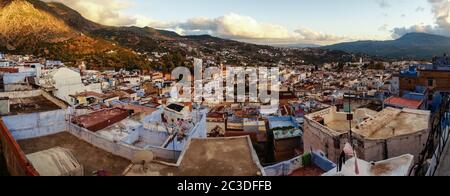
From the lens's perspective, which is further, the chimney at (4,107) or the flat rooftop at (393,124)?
the chimney at (4,107)

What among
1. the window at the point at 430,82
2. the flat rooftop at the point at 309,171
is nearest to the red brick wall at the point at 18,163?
the flat rooftop at the point at 309,171

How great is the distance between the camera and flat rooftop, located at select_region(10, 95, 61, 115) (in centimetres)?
1232

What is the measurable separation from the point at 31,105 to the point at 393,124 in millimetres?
13609

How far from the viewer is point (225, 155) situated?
7.74m

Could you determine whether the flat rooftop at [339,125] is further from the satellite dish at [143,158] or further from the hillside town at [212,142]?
the satellite dish at [143,158]

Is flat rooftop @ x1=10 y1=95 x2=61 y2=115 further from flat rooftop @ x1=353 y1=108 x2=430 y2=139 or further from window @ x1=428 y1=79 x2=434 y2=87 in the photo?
window @ x1=428 y1=79 x2=434 y2=87

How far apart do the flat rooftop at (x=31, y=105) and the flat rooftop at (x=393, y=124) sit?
36.7 feet

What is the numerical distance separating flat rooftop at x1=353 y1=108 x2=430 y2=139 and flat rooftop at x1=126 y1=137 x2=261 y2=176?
519 cm

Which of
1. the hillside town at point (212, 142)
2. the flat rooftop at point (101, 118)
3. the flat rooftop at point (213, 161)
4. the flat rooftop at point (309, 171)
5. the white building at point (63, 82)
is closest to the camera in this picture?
Result: the flat rooftop at point (213, 161)

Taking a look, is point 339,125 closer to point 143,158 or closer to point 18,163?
point 143,158

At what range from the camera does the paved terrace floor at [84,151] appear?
777 centimetres

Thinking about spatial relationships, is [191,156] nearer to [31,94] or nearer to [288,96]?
[31,94]

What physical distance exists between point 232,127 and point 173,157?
42.2 feet
